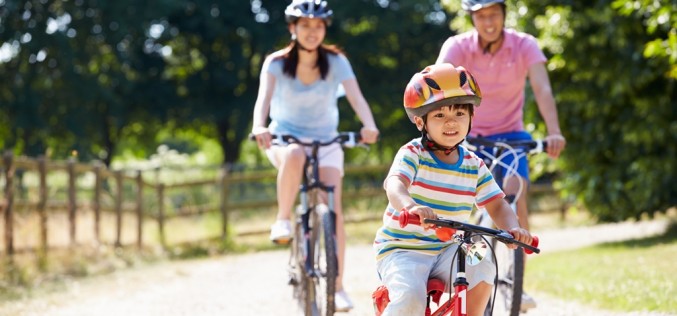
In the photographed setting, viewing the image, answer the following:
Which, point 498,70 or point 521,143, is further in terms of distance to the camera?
point 498,70

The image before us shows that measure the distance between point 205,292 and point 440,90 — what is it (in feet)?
22.2

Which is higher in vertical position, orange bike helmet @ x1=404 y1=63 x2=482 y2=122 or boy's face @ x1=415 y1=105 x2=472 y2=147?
orange bike helmet @ x1=404 y1=63 x2=482 y2=122

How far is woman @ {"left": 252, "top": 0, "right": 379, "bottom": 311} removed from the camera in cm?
674

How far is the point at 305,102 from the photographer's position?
23.0 ft

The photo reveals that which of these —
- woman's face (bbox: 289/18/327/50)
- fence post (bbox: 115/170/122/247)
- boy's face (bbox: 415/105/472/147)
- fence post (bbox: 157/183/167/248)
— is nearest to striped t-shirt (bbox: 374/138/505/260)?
boy's face (bbox: 415/105/472/147)

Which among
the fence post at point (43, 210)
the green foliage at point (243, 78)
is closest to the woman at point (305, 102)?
the green foliage at point (243, 78)

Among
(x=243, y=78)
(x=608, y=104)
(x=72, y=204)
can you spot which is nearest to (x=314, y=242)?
(x=608, y=104)

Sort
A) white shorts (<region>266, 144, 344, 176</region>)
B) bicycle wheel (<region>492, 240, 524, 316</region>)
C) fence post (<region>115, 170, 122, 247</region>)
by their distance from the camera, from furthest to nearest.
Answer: fence post (<region>115, 170, 122, 247</region>) → white shorts (<region>266, 144, 344, 176</region>) → bicycle wheel (<region>492, 240, 524, 316</region>)

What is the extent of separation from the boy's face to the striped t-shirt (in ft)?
0.35

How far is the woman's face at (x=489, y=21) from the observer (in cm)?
638

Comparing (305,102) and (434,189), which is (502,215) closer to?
(434,189)

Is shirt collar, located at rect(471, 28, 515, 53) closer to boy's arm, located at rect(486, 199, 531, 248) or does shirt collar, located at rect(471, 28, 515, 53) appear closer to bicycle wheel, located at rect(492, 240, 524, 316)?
bicycle wheel, located at rect(492, 240, 524, 316)

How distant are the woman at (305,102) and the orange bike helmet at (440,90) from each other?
91.9 inches

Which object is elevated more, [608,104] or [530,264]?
[608,104]
